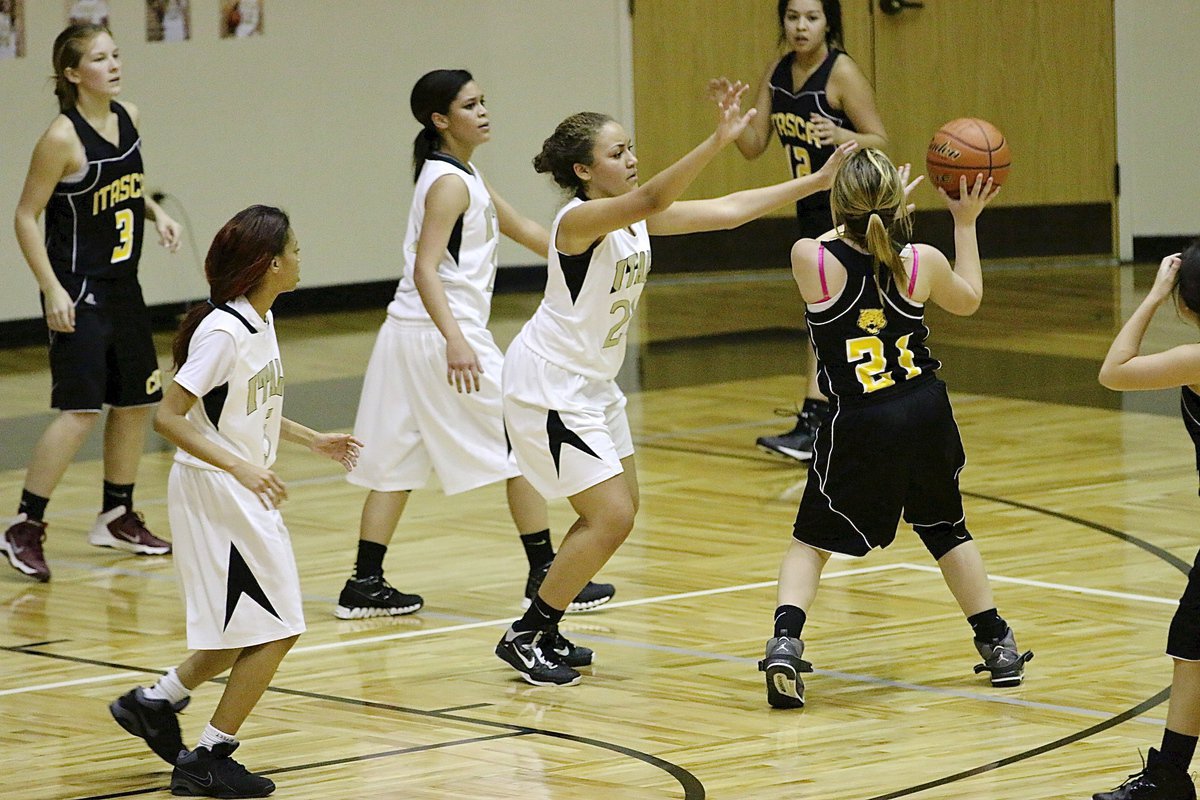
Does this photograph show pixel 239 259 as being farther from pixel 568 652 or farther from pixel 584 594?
pixel 584 594

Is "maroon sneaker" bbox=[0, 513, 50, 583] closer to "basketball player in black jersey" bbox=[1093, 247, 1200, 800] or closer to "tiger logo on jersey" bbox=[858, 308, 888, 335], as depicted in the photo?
"tiger logo on jersey" bbox=[858, 308, 888, 335]

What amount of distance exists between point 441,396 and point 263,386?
1573mm

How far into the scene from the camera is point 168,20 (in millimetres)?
11844

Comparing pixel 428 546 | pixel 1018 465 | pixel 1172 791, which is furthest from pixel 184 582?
pixel 1018 465

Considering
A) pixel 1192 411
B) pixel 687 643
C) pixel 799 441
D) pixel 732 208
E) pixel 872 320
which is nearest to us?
pixel 1192 411

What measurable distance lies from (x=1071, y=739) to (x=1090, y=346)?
6579 mm

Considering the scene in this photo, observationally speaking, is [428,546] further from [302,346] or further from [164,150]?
[164,150]

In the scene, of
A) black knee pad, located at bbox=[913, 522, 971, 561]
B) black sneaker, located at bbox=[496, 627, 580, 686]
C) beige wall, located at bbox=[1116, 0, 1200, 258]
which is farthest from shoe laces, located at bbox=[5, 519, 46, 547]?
beige wall, located at bbox=[1116, 0, 1200, 258]

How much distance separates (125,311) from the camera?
638 cm

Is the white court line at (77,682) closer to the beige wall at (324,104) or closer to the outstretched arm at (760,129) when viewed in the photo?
the outstretched arm at (760,129)

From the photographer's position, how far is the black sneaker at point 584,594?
18.0ft

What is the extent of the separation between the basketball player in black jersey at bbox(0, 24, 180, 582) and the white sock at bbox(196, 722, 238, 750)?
2.33 meters

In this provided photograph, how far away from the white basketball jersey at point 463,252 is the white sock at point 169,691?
1665 millimetres

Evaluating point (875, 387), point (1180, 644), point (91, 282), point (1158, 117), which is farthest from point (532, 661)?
point (1158, 117)
